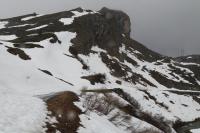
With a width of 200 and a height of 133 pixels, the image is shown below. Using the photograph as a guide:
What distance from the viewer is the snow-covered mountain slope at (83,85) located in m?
16.4

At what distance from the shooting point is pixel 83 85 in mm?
42969

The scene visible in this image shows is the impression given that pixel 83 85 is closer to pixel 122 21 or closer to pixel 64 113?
pixel 64 113

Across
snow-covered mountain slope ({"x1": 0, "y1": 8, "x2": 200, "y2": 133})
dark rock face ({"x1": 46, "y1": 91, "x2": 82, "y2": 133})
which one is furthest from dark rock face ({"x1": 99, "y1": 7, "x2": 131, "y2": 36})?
dark rock face ({"x1": 46, "y1": 91, "x2": 82, "y2": 133})

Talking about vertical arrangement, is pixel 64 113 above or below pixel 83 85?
above

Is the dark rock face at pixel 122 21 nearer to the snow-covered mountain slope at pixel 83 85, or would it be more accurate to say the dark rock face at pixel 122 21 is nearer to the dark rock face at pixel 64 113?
the snow-covered mountain slope at pixel 83 85

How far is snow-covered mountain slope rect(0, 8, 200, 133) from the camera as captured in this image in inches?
645

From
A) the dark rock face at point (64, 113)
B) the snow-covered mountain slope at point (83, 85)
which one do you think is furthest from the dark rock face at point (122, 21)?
Answer: the dark rock face at point (64, 113)

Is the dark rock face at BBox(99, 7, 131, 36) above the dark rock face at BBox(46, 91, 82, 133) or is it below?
below

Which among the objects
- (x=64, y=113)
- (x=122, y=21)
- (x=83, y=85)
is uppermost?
(x=64, y=113)

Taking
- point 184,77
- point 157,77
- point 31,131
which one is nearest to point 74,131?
point 31,131

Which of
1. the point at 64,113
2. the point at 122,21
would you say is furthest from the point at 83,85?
the point at 122,21

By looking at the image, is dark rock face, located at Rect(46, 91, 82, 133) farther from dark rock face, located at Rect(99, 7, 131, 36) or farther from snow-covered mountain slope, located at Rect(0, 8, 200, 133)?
dark rock face, located at Rect(99, 7, 131, 36)

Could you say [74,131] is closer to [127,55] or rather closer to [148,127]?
[148,127]

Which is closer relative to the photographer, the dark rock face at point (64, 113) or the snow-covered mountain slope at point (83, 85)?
the dark rock face at point (64, 113)
